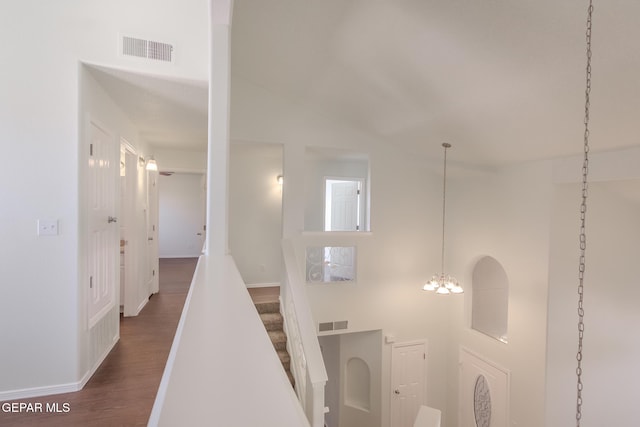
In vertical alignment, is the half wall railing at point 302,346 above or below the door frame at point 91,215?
below

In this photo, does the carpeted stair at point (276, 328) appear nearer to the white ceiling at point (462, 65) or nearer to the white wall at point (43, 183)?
the white wall at point (43, 183)

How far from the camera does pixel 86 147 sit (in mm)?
2482

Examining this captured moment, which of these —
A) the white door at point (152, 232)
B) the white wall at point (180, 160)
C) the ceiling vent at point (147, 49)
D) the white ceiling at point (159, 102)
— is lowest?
Answer: the white door at point (152, 232)

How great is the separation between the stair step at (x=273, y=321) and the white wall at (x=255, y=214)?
4.25ft

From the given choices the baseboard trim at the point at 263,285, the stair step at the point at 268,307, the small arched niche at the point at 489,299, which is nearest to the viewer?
the stair step at the point at 268,307

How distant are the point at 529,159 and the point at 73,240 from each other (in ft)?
15.4

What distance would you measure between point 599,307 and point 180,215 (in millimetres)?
8669

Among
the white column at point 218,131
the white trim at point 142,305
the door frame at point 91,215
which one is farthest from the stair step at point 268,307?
the white column at point 218,131

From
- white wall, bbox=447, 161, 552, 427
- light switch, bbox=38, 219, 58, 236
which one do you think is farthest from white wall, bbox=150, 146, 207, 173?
white wall, bbox=447, 161, 552, 427

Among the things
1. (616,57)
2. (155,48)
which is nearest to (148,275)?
(155,48)

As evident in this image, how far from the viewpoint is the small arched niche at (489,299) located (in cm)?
484

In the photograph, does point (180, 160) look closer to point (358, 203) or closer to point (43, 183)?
point (43, 183)

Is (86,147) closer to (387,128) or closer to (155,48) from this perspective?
(155,48)

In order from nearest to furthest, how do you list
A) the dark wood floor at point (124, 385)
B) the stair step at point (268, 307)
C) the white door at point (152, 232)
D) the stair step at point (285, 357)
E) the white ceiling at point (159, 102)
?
the dark wood floor at point (124, 385), the white ceiling at point (159, 102), the stair step at point (285, 357), the stair step at point (268, 307), the white door at point (152, 232)
